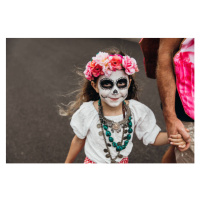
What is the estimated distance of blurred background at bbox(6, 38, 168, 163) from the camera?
259 cm

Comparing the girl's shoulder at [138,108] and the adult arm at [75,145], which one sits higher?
the girl's shoulder at [138,108]

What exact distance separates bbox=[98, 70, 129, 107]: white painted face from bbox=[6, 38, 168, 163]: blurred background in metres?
0.39

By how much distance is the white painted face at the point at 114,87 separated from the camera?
1.37 metres

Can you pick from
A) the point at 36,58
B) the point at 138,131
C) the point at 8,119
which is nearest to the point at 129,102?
the point at 138,131

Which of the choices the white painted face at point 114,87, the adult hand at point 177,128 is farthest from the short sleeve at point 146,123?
the white painted face at point 114,87

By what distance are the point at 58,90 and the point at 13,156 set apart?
146 centimetres

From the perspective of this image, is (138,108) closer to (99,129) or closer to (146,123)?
(146,123)

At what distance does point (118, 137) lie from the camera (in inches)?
60.1

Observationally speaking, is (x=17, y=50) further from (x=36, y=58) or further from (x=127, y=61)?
(x=127, y=61)

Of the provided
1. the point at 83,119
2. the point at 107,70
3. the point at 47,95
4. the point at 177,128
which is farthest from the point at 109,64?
the point at 47,95

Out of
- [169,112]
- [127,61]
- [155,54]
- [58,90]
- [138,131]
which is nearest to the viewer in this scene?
[127,61]

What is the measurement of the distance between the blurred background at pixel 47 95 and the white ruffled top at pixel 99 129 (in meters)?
0.32

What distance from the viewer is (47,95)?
3684 millimetres

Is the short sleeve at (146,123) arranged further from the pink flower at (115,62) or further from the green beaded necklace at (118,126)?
the pink flower at (115,62)
